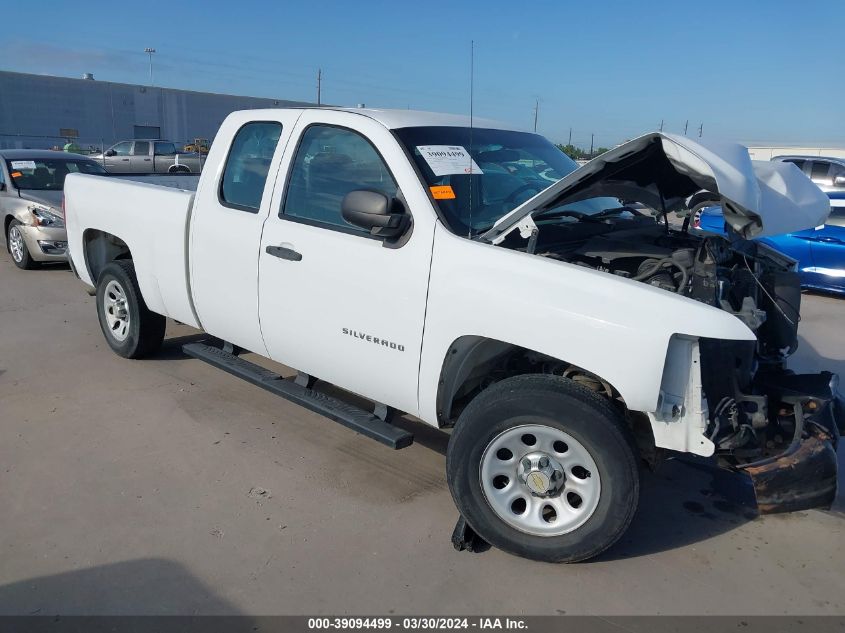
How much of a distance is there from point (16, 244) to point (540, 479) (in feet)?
30.6

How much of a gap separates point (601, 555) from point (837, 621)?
1.00 metres

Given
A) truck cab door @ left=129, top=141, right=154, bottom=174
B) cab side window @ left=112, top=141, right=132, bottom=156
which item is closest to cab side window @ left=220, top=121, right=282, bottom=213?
truck cab door @ left=129, top=141, right=154, bottom=174

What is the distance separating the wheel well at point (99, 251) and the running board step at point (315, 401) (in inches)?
58.7

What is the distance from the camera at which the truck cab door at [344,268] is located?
11.5ft

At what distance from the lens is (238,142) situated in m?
4.62

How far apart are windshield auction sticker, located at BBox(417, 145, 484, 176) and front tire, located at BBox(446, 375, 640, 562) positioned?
1235 mm

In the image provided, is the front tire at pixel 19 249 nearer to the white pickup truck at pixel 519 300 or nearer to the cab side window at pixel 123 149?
the white pickup truck at pixel 519 300

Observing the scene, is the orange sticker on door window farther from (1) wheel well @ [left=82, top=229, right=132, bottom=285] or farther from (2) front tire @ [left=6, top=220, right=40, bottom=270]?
(2) front tire @ [left=6, top=220, right=40, bottom=270]

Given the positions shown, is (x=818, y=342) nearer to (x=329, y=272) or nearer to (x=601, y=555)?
(x=601, y=555)

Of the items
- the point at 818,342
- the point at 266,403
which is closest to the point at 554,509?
the point at 266,403

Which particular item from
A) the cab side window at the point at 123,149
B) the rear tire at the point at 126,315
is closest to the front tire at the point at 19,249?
the rear tire at the point at 126,315

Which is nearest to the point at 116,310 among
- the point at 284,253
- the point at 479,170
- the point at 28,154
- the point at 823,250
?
the point at 284,253

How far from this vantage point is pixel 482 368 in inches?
143

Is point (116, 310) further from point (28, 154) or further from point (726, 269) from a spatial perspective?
point (28, 154)
